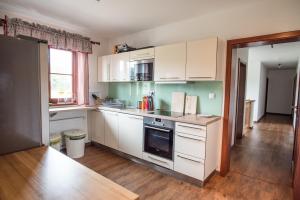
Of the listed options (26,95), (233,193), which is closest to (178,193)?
(233,193)

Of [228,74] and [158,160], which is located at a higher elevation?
[228,74]

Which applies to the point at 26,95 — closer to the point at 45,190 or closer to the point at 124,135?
the point at 45,190

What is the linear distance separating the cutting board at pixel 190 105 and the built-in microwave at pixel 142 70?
74cm

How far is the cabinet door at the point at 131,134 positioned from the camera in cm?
307

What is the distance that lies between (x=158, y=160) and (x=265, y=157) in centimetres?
224

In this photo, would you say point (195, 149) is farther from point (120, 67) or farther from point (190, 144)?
point (120, 67)

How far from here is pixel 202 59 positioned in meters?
2.59

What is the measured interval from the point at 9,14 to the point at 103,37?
1.79 metres

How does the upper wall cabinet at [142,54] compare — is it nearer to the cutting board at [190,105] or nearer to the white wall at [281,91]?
the cutting board at [190,105]

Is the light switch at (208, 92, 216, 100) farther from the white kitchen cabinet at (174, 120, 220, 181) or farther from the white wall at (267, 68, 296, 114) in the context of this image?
the white wall at (267, 68, 296, 114)

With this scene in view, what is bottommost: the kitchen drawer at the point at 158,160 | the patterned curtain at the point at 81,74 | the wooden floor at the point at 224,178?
the wooden floor at the point at 224,178

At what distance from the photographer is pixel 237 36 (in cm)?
260

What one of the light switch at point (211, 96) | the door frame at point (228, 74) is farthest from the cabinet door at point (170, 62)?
the door frame at point (228, 74)

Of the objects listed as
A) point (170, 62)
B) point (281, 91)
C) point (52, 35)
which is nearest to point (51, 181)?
point (170, 62)
